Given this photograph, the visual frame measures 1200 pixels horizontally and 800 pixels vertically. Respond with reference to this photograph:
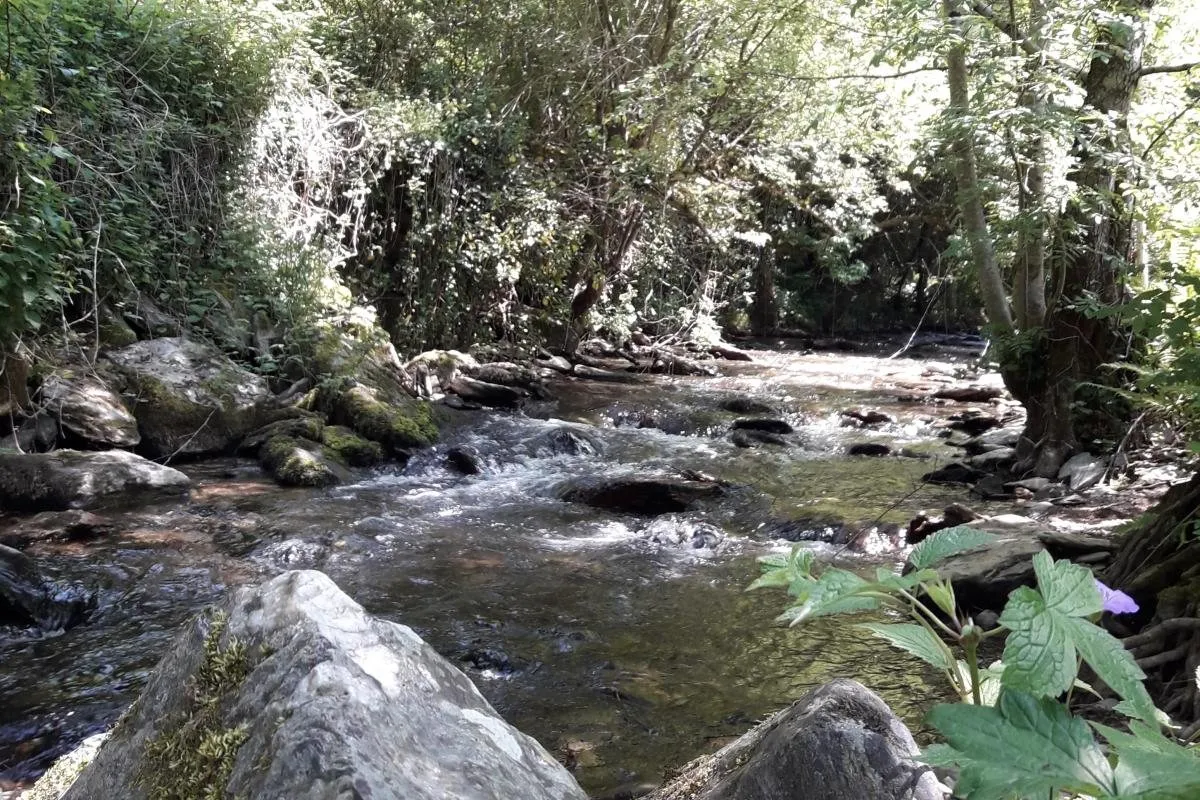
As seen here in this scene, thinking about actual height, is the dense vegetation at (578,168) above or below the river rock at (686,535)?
above

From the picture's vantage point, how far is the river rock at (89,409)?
718 centimetres

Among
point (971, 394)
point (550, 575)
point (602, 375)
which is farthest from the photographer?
point (602, 375)

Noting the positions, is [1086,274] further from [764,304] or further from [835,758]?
[764,304]

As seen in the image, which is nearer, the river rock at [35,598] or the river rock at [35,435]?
the river rock at [35,598]

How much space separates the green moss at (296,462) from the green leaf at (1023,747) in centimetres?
740

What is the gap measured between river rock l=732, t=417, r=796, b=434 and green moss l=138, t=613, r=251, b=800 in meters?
9.12

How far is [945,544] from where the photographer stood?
112 cm

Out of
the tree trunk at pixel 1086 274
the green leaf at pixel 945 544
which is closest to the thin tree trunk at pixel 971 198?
the tree trunk at pixel 1086 274

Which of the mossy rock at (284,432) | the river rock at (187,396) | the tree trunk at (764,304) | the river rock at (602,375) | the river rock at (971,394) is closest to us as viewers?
the river rock at (187,396)

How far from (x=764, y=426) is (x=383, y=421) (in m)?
4.63

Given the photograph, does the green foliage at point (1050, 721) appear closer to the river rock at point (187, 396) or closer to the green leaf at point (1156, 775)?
the green leaf at point (1156, 775)

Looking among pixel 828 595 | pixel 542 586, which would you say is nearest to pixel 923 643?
pixel 828 595

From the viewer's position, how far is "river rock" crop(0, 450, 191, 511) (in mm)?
6242

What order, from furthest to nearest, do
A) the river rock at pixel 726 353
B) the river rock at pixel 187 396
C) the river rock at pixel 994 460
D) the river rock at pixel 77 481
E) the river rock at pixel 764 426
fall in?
1. the river rock at pixel 726 353
2. the river rock at pixel 764 426
3. the river rock at pixel 994 460
4. the river rock at pixel 187 396
5. the river rock at pixel 77 481
